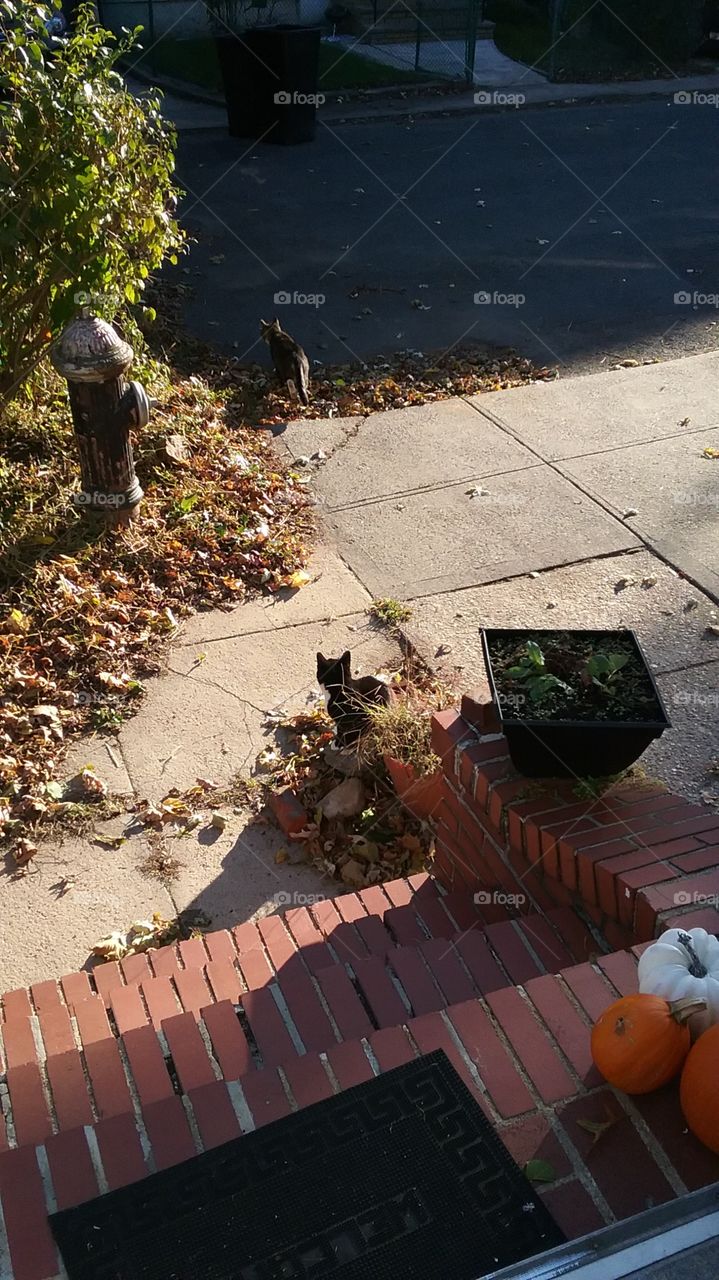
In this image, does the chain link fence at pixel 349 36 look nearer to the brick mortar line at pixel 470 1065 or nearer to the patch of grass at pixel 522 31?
the patch of grass at pixel 522 31

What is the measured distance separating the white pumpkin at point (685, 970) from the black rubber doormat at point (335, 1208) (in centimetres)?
48

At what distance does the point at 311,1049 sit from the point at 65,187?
453 centimetres

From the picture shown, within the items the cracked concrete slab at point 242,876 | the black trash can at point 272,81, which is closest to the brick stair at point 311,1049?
the cracked concrete slab at point 242,876

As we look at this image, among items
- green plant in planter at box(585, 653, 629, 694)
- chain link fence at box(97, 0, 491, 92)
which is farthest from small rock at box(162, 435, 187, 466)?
chain link fence at box(97, 0, 491, 92)

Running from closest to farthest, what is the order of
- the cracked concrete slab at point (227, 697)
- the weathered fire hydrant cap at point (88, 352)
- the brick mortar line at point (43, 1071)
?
the brick mortar line at point (43, 1071) → the cracked concrete slab at point (227, 697) → the weathered fire hydrant cap at point (88, 352)

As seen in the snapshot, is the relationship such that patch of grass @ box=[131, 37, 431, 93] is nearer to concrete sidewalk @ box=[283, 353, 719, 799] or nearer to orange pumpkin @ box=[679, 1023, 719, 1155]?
concrete sidewalk @ box=[283, 353, 719, 799]

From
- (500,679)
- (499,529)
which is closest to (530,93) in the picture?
(499,529)

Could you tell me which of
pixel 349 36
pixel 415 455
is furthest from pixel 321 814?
pixel 349 36

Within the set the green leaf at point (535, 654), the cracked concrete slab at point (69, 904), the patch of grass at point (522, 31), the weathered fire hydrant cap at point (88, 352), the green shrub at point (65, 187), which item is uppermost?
the green shrub at point (65, 187)

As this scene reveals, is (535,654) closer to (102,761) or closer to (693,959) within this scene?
(693,959)

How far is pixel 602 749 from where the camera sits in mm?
3105

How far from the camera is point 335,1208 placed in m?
2.13

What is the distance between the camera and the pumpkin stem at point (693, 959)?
7.78 feet

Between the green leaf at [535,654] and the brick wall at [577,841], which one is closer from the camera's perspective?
the brick wall at [577,841]
